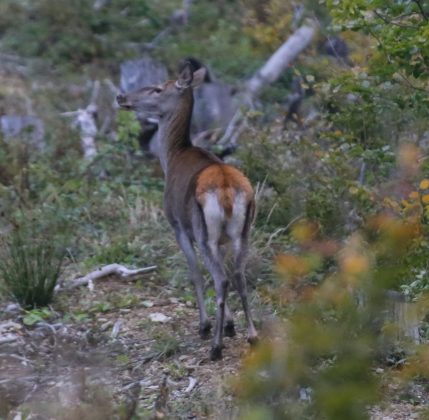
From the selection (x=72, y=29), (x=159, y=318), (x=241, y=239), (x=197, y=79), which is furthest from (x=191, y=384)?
(x=72, y=29)

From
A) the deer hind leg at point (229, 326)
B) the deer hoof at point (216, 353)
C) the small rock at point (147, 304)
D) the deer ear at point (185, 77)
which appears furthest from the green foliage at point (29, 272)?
the deer hoof at point (216, 353)

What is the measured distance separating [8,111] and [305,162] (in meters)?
5.09

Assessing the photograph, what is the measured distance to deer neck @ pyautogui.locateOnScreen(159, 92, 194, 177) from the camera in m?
9.09

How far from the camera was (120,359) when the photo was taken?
7988mm

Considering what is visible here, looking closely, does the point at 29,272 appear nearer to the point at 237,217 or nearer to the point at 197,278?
the point at 197,278

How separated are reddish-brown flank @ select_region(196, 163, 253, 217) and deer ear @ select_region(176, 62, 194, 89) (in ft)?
5.55

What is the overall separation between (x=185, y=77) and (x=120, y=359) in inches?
103

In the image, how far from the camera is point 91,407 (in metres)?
4.98

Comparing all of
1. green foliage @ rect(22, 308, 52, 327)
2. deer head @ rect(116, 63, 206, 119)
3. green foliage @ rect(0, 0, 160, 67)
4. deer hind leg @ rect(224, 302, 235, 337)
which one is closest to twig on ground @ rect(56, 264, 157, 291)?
green foliage @ rect(22, 308, 52, 327)

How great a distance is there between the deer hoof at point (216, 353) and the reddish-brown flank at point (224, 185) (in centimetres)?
95

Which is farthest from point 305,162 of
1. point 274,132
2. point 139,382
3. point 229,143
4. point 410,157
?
point 139,382

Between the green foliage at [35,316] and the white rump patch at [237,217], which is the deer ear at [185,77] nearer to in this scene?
the white rump patch at [237,217]

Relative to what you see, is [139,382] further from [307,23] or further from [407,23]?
[307,23]

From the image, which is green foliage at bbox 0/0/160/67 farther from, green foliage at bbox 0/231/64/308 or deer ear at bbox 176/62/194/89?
green foliage at bbox 0/231/64/308
